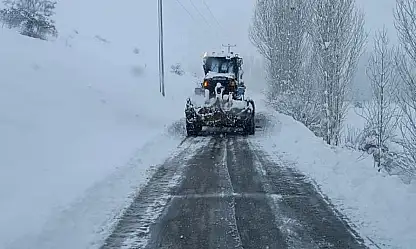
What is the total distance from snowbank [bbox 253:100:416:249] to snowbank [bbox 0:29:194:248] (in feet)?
10.9

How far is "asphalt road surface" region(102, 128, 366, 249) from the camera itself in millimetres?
5715

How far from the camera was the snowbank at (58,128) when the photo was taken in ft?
23.5

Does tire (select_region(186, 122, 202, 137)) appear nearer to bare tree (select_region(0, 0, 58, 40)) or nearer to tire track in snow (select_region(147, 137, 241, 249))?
tire track in snow (select_region(147, 137, 241, 249))

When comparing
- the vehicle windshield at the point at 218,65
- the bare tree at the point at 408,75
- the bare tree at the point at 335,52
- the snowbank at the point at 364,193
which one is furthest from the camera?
the bare tree at the point at 335,52

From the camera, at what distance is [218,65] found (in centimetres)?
1995


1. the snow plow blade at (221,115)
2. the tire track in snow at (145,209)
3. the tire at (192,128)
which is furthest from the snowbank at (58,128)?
the snow plow blade at (221,115)

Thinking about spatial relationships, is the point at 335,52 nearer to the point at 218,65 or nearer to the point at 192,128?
the point at 218,65

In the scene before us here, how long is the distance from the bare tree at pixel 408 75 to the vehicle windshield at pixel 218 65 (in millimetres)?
8092

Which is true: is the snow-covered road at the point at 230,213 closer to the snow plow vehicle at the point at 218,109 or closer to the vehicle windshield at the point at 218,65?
the snow plow vehicle at the point at 218,109

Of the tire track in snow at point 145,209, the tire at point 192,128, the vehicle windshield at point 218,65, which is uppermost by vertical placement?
the vehicle windshield at point 218,65

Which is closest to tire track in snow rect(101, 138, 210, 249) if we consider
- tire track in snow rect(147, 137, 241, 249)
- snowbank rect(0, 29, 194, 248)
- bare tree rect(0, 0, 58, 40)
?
tire track in snow rect(147, 137, 241, 249)

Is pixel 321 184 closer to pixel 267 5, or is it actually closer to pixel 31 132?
pixel 31 132

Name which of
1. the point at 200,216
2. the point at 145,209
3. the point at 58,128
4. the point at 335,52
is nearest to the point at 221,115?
the point at 58,128

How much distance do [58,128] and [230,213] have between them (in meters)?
8.00
